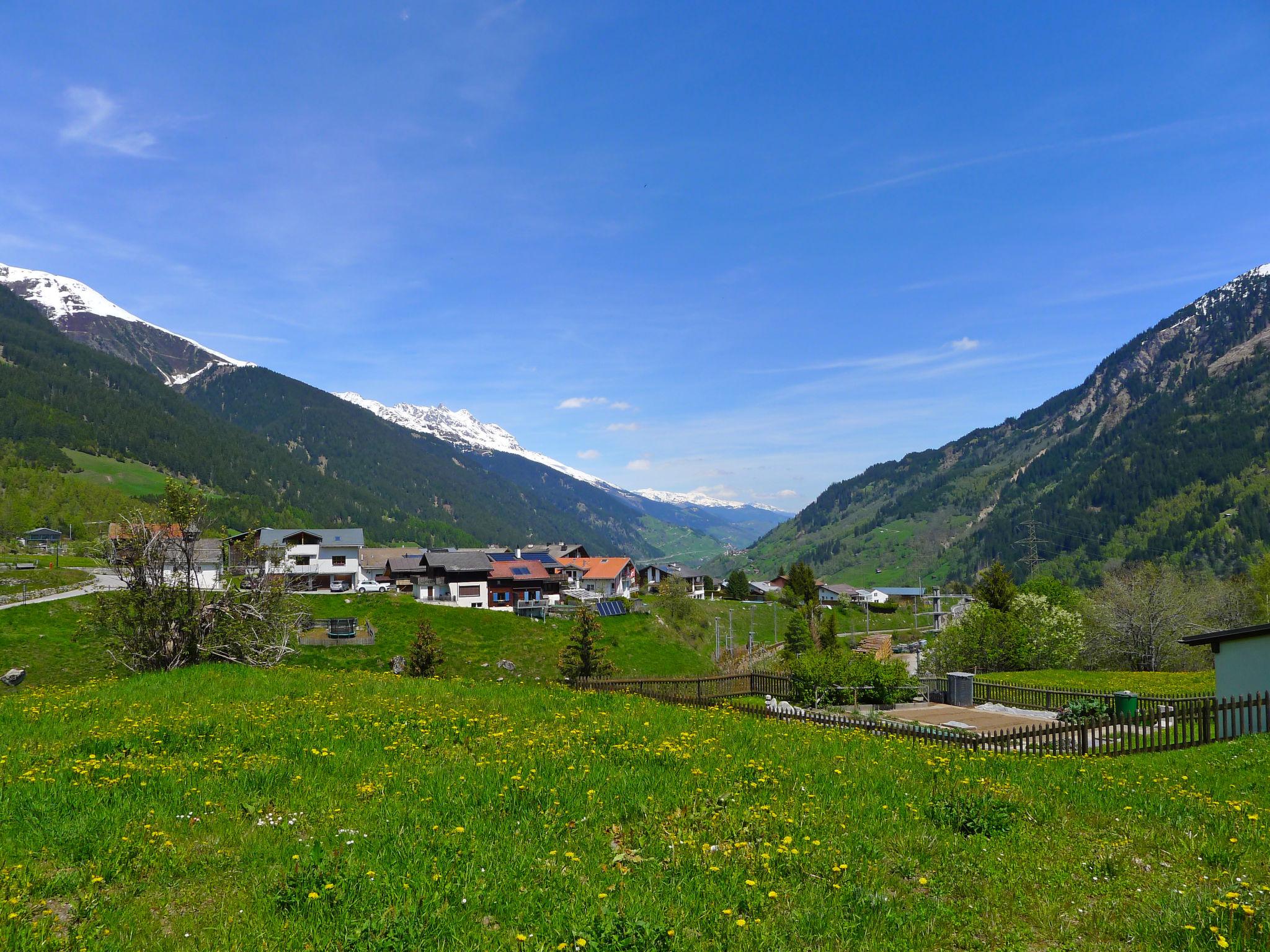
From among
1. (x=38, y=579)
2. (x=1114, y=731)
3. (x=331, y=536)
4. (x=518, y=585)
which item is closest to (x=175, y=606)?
(x=1114, y=731)

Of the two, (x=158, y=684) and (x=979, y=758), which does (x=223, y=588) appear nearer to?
(x=158, y=684)

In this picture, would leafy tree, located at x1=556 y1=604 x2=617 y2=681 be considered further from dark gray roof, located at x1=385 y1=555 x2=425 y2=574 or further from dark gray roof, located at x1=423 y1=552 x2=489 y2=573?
dark gray roof, located at x1=385 y1=555 x2=425 y2=574

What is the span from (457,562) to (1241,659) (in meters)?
97.2

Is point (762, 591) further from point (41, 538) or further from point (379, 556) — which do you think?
point (41, 538)

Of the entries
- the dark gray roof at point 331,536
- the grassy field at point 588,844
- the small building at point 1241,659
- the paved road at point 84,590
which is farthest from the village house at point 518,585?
the grassy field at point 588,844

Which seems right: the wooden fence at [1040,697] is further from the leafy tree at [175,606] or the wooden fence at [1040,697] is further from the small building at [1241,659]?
the leafy tree at [175,606]

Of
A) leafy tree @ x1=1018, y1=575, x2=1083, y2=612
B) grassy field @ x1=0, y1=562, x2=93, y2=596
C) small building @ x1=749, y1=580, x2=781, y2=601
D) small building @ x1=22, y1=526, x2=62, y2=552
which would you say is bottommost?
small building @ x1=749, y1=580, x2=781, y2=601

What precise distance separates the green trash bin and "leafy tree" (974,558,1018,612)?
145ft

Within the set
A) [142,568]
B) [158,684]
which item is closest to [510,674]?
[142,568]

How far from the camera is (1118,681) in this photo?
3859cm

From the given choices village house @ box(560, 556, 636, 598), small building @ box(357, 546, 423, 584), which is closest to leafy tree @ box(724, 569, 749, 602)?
village house @ box(560, 556, 636, 598)

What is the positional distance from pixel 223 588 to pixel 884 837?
95.1ft

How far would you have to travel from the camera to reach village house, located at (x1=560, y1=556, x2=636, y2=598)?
145 meters

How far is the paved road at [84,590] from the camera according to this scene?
58.8m
